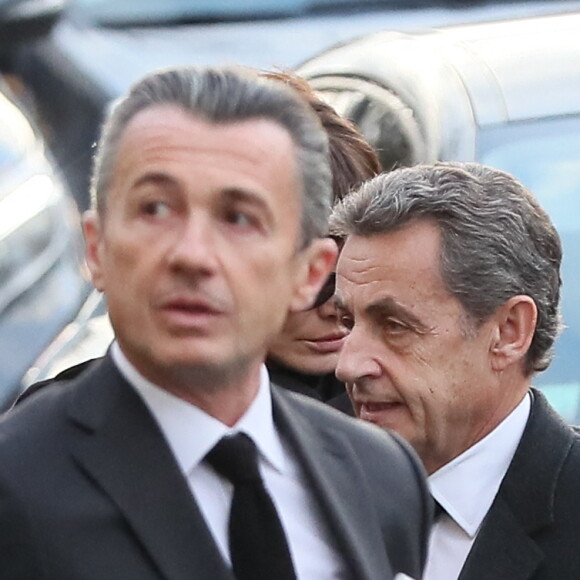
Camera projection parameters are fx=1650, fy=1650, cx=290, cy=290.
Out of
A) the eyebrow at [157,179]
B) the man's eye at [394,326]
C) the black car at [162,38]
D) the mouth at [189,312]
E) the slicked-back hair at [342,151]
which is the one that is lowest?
the black car at [162,38]

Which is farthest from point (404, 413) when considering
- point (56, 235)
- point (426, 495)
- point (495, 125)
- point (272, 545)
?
point (56, 235)

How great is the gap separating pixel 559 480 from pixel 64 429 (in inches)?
50.4

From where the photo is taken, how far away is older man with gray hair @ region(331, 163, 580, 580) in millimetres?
2684

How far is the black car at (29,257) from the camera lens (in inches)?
170

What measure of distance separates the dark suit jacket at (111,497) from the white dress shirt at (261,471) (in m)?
0.01

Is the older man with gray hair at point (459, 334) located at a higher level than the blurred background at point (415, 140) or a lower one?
higher

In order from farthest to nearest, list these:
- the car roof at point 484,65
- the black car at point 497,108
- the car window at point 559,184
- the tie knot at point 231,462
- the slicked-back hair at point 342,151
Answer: the car roof at point 484,65
the black car at point 497,108
the car window at point 559,184
the slicked-back hair at point 342,151
the tie knot at point 231,462

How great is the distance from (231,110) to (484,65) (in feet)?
9.80

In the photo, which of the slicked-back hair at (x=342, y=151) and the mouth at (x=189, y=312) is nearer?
the mouth at (x=189, y=312)

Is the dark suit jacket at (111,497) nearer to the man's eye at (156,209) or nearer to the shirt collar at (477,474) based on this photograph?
the man's eye at (156,209)

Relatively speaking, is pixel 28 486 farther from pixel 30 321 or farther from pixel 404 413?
pixel 30 321

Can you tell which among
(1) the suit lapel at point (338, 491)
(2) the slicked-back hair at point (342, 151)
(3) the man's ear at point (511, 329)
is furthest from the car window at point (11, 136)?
(1) the suit lapel at point (338, 491)

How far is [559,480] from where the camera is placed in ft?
8.77

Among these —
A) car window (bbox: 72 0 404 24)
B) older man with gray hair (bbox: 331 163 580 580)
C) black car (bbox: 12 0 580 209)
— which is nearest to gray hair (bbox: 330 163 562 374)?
older man with gray hair (bbox: 331 163 580 580)
